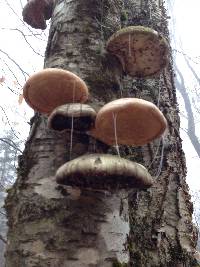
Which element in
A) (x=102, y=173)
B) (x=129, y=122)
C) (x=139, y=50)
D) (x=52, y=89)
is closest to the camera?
(x=102, y=173)

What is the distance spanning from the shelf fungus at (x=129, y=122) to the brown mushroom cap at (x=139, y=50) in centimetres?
54

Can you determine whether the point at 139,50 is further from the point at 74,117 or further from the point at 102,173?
the point at 102,173

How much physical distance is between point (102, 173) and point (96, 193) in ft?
0.89

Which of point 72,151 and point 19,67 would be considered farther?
point 19,67

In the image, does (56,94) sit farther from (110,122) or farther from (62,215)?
(62,215)

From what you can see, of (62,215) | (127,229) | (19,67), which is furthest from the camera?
(19,67)

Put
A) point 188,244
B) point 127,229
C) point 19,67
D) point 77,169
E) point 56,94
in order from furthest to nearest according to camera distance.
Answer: point 19,67, point 188,244, point 56,94, point 127,229, point 77,169

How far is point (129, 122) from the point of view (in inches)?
72.9

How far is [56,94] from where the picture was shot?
6.64 ft

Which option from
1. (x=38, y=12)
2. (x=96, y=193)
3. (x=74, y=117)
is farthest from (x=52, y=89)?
(x=38, y=12)

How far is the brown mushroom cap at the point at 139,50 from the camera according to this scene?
2.22 meters

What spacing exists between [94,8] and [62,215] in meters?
1.41

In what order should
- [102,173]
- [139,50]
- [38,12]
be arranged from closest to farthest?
[102,173], [139,50], [38,12]

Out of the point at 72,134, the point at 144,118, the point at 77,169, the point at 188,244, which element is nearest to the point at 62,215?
the point at 77,169
